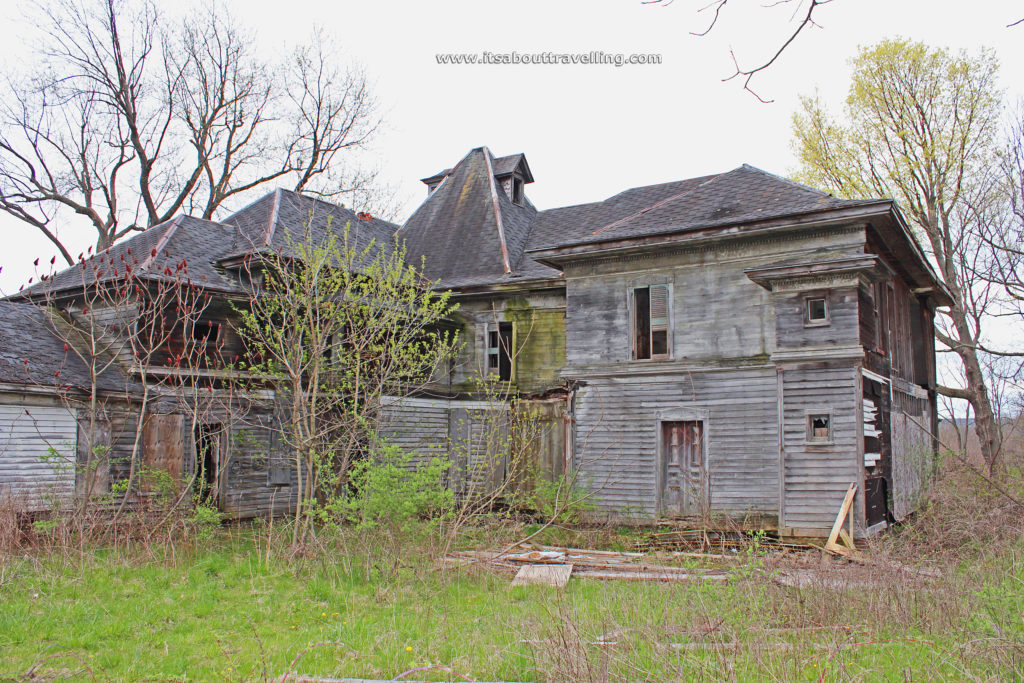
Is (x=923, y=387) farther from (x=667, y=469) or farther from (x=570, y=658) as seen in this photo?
(x=570, y=658)

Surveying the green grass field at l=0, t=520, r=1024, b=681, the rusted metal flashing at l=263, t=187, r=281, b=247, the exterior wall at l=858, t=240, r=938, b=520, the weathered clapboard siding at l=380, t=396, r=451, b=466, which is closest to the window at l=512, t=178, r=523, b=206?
the rusted metal flashing at l=263, t=187, r=281, b=247

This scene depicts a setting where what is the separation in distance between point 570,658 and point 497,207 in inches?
691

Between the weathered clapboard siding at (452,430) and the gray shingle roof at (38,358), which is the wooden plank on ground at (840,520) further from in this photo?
the gray shingle roof at (38,358)

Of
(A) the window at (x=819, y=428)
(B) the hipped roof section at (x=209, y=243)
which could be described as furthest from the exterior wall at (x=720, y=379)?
(B) the hipped roof section at (x=209, y=243)

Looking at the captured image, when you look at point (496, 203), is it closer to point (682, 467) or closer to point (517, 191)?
point (517, 191)

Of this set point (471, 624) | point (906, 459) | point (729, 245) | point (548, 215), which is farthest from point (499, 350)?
point (471, 624)

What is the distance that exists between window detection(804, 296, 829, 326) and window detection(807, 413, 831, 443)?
5.48 ft

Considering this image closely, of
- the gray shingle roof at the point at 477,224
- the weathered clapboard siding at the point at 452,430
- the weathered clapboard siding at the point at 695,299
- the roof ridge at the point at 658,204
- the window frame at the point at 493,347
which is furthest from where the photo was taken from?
the window frame at the point at 493,347

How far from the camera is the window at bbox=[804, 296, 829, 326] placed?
1392cm

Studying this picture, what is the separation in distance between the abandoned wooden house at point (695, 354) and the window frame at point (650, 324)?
1.8 inches

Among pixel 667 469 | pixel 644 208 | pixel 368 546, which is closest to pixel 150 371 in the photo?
pixel 368 546

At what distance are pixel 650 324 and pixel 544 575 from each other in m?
7.15

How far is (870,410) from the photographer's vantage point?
46.5 ft

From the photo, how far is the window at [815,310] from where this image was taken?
13.9m
